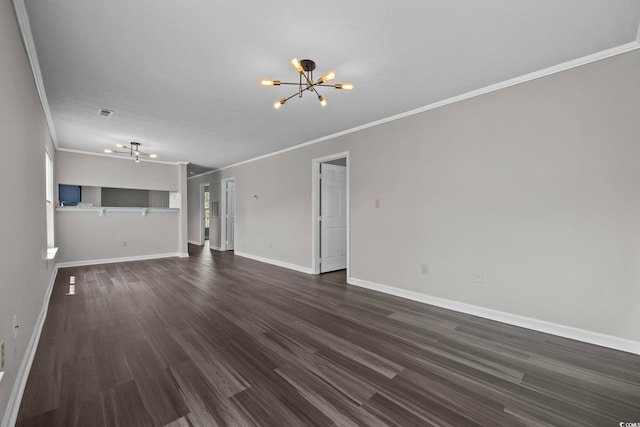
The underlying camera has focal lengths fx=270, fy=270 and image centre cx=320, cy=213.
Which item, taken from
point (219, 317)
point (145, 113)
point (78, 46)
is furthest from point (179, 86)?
point (219, 317)

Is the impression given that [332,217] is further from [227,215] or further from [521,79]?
[227,215]

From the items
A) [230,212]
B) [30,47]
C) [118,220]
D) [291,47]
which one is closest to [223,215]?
[230,212]

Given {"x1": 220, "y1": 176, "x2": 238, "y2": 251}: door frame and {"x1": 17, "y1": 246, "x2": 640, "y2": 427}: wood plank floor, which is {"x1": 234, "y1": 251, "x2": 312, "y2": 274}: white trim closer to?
{"x1": 220, "y1": 176, "x2": 238, "y2": 251}: door frame

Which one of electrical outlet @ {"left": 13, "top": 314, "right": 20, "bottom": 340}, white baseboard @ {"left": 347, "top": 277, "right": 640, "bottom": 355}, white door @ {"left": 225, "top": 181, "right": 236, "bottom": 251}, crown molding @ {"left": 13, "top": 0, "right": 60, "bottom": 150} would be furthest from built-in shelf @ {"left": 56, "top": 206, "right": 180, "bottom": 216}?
white baseboard @ {"left": 347, "top": 277, "right": 640, "bottom": 355}

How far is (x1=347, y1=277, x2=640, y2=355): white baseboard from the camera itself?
7.76ft

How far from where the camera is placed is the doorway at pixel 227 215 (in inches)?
329

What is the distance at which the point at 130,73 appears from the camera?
8.84 ft

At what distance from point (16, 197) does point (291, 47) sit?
2.31 metres

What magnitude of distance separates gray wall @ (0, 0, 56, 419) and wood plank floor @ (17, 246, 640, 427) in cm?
37

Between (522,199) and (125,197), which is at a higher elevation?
(125,197)

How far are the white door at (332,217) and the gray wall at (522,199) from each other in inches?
43.5

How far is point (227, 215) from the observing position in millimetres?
8500

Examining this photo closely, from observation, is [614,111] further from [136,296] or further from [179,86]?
[136,296]

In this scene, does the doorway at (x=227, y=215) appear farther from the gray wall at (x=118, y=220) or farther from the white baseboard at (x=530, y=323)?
the white baseboard at (x=530, y=323)
